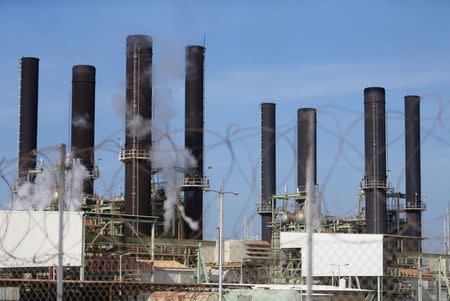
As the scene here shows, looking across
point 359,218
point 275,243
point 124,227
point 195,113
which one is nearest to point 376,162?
point 359,218

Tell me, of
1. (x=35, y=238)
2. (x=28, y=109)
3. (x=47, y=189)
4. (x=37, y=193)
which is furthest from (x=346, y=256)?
(x=28, y=109)

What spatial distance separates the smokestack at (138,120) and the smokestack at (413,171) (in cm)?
3602

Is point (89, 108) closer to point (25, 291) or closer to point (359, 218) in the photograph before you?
point (359, 218)

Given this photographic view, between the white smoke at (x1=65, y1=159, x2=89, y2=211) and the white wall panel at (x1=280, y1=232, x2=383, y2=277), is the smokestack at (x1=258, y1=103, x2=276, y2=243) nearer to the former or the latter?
the white smoke at (x1=65, y1=159, x2=89, y2=211)

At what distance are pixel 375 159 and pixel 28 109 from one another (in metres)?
45.4

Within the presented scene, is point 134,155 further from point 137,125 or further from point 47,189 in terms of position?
point 47,189

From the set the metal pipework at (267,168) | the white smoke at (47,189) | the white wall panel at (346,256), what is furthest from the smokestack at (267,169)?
the white wall panel at (346,256)

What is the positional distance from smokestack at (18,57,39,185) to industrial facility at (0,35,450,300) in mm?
130

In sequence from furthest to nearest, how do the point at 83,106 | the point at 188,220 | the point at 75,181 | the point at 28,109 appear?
1. the point at 28,109
2. the point at 83,106
3. the point at 188,220
4. the point at 75,181

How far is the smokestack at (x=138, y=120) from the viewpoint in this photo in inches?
3691

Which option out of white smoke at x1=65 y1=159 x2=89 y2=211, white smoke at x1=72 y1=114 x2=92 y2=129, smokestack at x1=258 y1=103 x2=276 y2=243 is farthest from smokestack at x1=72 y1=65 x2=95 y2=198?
smokestack at x1=258 y1=103 x2=276 y2=243

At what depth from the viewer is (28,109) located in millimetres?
106625

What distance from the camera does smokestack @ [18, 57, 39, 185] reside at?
106375 millimetres

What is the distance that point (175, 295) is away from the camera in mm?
46562
